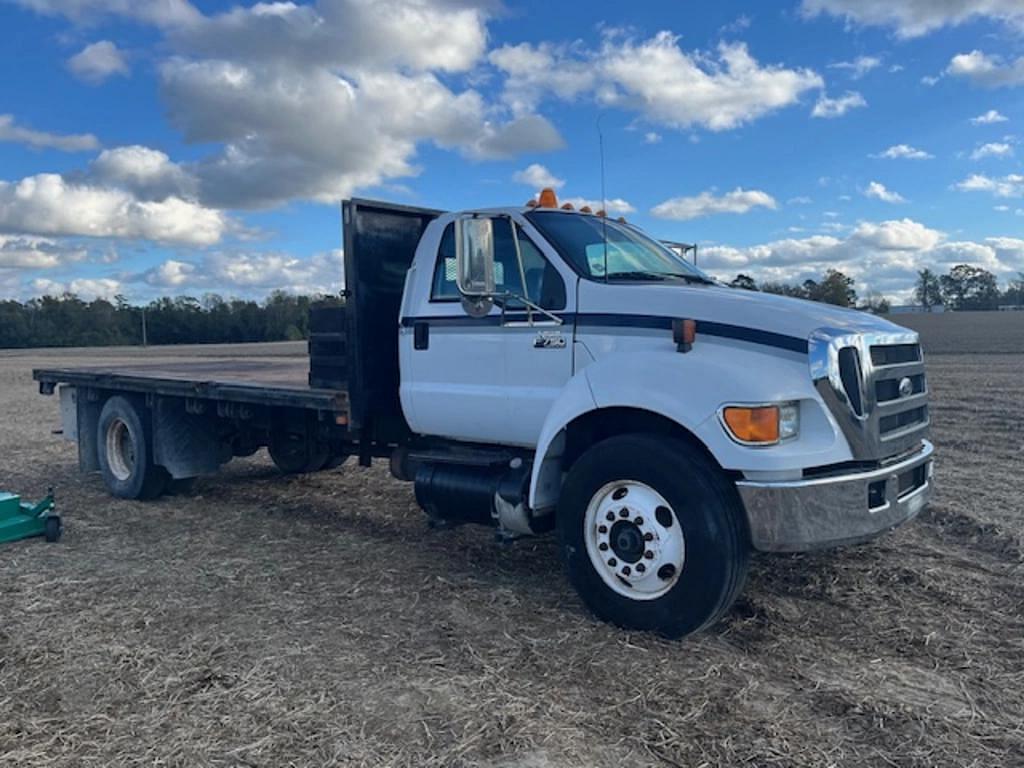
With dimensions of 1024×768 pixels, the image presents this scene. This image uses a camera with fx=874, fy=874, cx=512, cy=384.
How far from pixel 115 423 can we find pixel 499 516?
522cm

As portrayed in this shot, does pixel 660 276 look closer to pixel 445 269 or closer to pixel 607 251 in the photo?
pixel 607 251

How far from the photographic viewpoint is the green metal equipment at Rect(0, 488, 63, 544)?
667 centimetres

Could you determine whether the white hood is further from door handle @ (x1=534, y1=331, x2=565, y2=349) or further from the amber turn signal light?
the amber turn signal light

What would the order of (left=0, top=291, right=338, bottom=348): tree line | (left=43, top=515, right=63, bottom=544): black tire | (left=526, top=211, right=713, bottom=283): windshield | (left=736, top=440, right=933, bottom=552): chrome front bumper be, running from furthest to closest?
(left=0, top=291, right=338, bottom=348): tree line → (left=43, top=515, right=63, bottom=544): black tire → (left=526, top=211, right=713, bottom=283): windshield → (left=736, top=440, right=933, bottom=552): chrome front bumper

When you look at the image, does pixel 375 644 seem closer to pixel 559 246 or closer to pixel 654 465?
pixel 654 465

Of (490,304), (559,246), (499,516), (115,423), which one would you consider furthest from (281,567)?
(115,423)

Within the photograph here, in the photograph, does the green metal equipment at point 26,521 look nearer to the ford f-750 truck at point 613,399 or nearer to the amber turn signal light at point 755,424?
the ford f-750 truck at point 613,399

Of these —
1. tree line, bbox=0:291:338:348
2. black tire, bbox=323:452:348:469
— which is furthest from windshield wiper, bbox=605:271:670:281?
tree line, bbox=0:291:338:348

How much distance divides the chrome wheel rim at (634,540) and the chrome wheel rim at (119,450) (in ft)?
19.3

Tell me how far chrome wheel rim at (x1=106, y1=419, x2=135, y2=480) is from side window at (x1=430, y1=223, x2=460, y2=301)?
4521 millimetres

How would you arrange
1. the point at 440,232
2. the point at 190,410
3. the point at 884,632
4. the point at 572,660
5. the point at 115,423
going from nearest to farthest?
the point at 572,660
the point at 884,632
the point at 440,232
the point at 190,410
the point at 115,423

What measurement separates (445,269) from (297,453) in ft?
12.9

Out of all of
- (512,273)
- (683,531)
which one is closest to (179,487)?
(512,273)

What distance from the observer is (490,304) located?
5480mm
